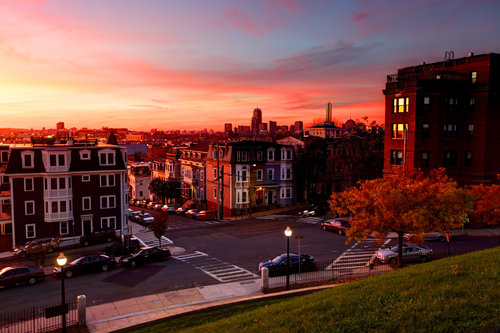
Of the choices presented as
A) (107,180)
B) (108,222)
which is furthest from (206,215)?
(107,180)

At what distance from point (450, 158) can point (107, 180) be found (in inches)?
1763

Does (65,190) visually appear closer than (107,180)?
Yes

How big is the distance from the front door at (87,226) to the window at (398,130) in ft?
135

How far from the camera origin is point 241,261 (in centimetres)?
3503

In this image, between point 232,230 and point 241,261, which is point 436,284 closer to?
point 241,261

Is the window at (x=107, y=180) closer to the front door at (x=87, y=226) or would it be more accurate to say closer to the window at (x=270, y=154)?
the front door at (x=87, y=226)

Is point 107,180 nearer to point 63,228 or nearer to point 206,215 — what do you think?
point 63,228

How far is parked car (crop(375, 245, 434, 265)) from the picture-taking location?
108 feet

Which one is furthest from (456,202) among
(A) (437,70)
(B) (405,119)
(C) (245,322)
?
(A) (437,70)

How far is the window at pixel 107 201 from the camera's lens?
47.6 m

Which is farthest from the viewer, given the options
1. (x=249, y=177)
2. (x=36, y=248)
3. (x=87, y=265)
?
(x=249, y=177)

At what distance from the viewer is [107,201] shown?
157ft

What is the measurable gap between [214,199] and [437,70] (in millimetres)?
41287

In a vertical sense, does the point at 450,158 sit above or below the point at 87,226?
above
